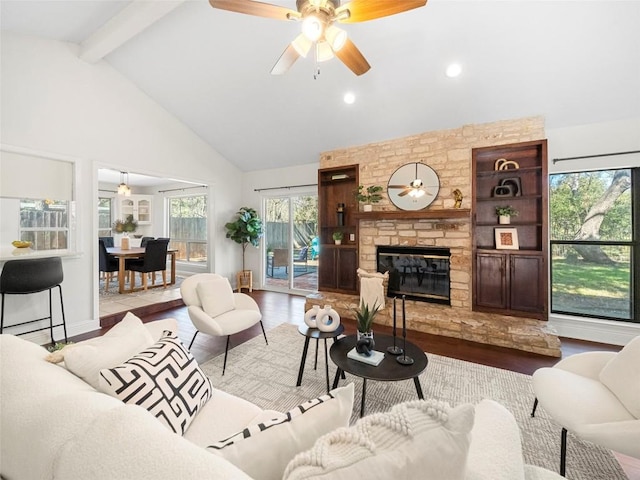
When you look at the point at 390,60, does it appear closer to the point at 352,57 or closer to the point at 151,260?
the point at 352,57

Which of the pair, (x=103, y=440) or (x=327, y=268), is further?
(x=327, y=268)

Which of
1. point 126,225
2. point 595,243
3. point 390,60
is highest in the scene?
point 390,60

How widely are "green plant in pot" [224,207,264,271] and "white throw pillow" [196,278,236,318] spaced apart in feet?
8.33

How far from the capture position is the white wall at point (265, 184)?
5.24 m

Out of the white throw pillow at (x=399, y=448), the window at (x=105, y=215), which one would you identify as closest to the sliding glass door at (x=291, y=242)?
the white throw pillow at (x=399, y=448)

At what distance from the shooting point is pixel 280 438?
30.0 inches

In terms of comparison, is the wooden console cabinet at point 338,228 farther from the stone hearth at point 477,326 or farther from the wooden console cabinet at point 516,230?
the wooden console cabinet at point 516,230

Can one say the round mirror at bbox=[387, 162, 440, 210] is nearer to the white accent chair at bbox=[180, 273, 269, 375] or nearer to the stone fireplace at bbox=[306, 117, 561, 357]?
the stone fireplace at bbox=[306, 117, 561, 357]

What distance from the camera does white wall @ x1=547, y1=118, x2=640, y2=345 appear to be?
3.02 m

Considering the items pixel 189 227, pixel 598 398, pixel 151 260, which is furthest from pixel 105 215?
pixel 598 398

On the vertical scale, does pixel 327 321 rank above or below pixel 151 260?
below

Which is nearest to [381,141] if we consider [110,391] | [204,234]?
[110,391]

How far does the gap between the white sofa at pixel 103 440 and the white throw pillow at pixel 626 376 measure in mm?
939

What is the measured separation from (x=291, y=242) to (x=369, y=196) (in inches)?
84.0
